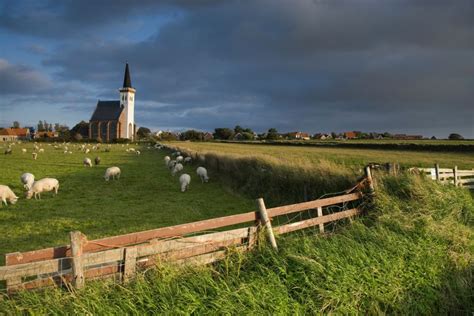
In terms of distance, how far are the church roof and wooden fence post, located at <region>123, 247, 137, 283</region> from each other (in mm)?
144656

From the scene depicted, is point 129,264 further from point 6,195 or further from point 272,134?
point 272,134

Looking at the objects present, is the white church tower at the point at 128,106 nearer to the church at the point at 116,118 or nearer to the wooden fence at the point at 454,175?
the church at the point at 116,118

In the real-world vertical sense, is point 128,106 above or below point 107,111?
above

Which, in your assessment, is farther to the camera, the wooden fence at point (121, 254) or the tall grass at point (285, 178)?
the tall grass at point (285, 178)

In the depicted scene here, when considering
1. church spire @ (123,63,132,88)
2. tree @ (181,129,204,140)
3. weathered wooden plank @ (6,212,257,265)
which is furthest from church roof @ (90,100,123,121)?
weathered wooden plank @ (6,212,257,265)

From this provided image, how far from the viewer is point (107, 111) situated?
146 metres

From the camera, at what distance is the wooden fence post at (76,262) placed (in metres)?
5.43

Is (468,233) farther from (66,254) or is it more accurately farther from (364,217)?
(66,254)

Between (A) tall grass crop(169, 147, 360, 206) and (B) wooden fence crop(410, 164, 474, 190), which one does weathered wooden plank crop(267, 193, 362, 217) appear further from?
(B) wooden fence crop(410, 164, 474, 190)

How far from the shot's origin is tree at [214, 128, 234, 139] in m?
153

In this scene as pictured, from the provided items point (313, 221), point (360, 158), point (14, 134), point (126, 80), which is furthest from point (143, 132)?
point (313, 221)

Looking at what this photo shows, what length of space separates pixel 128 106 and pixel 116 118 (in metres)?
7.37

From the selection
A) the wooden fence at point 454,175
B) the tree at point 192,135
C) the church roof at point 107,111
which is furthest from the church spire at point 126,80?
the wooden fence at point 454,175

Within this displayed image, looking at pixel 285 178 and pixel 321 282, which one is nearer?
pixel 321 282
